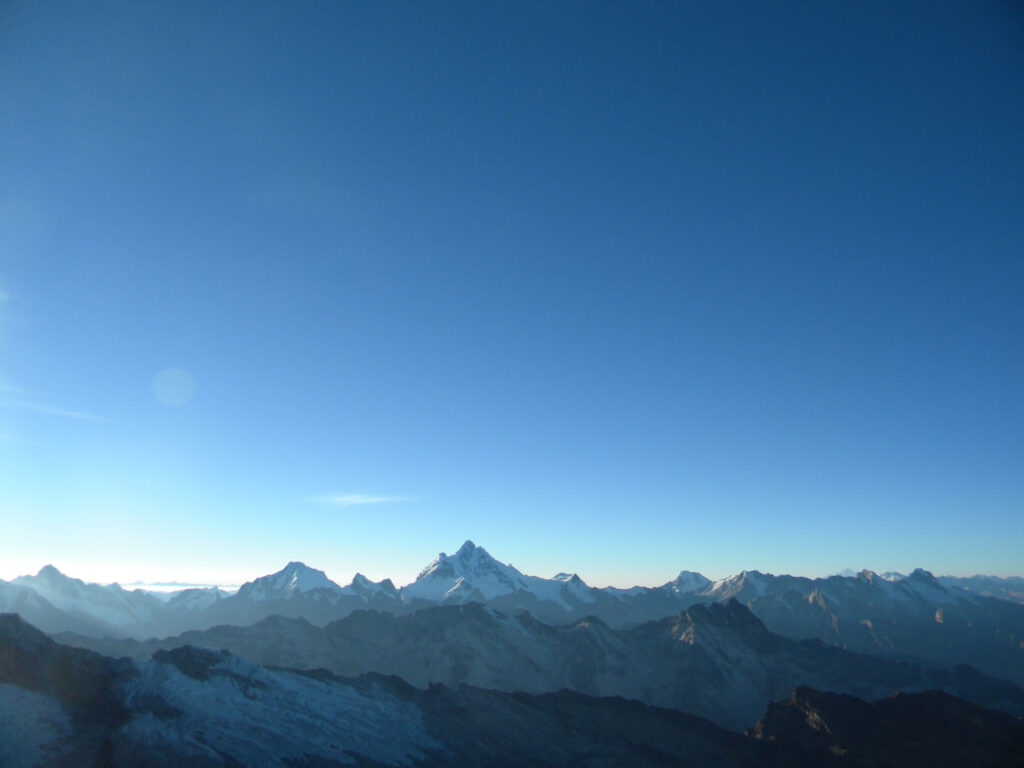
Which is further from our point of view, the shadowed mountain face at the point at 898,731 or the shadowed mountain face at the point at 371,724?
the shadowed mountain face at the point at 898,731

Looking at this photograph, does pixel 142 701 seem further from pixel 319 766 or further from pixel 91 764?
pixel 319 766

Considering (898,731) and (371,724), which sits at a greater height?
(371,724)

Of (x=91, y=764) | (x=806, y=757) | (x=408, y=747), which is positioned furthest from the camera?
(x=806, y=757)

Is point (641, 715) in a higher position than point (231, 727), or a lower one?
lower

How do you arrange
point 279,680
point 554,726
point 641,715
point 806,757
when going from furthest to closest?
point 641,715 → point 554,726 → point 806,757 → point 279,680

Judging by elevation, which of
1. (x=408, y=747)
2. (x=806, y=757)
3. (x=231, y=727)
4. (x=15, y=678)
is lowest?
(x=806, y=757)

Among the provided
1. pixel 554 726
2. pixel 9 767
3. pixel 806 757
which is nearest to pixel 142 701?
pixel 9 767

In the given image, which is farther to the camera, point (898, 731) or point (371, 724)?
point (898, 731)

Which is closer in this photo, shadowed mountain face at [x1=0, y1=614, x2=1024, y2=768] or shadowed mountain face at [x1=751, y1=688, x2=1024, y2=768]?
shadowed mountain face at [x1=0, y1=614, x2=1024, y2=768]
